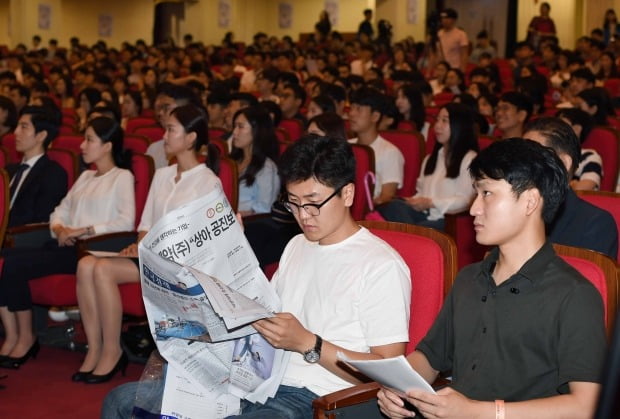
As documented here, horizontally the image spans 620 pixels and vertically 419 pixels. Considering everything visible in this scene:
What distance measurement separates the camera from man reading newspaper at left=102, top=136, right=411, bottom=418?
7.83 feet

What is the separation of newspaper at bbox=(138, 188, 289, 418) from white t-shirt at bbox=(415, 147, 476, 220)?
2.44m

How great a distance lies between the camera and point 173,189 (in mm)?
4230

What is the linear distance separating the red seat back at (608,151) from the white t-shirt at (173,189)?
6.46 feet

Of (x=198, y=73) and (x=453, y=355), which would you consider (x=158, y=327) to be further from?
(x=198, y=73)

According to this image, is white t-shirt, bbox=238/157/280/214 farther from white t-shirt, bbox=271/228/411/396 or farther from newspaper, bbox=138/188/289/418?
newspaper, bbox=138/188/289/418

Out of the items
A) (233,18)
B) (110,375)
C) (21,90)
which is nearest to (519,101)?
(110,375)

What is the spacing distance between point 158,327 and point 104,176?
235 cm

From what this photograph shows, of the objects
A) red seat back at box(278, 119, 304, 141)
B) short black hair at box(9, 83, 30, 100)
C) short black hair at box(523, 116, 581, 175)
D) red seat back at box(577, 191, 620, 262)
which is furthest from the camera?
short black hair at box(9, 83, 30, 100)

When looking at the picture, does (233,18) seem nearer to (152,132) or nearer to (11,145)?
(152,132)

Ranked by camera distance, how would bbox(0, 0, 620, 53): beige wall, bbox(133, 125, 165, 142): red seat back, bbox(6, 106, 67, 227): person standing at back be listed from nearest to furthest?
1. bbox(6, 106, 67, 227): person standing at back
2. bbox(133, 125, 165, 142): red seat back
3. bbox(0, 0, 620, 53): beige wall

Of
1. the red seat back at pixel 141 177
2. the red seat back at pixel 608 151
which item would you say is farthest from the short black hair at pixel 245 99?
the red seat back at pixel 608 151

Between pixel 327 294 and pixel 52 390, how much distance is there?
1.96 m

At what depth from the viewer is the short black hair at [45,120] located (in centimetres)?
511

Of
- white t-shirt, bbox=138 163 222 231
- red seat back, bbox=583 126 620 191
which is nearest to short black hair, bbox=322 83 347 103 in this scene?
red seat back, bbox=583 126 620 191
